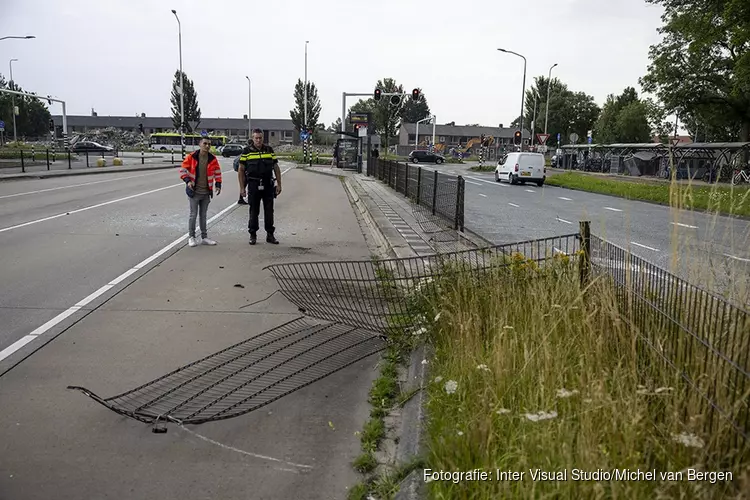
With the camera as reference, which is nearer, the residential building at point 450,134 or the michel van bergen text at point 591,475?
the michel van bergen text at point 591,475

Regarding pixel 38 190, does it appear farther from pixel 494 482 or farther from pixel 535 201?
pixel 494 482

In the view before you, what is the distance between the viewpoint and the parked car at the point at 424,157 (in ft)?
225

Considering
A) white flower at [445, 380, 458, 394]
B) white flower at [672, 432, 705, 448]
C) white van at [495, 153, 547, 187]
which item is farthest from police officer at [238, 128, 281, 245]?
white van at [495, 153, 547, 187]

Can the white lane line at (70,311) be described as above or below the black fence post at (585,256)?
below

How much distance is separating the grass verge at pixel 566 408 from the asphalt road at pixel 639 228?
55 cm

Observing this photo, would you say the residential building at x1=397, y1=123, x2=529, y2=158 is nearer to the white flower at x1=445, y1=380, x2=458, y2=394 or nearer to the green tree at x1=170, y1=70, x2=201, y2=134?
the green tree at x1=170, y1=70, x2=201, y2=134

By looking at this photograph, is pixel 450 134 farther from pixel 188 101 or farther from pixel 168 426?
pixel 168 426

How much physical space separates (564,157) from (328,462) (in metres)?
57.2

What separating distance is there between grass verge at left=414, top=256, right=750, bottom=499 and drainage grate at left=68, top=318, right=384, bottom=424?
3.47 ft

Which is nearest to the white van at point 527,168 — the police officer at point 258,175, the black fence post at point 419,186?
the black fence post at point 419,186

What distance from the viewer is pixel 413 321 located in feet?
17.9

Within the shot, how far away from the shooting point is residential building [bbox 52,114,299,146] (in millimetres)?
142500

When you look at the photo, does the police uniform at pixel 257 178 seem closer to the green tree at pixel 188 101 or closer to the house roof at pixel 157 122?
the green tree at pixel 188 101

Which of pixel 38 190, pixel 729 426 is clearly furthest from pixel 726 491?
pixel 38 190
